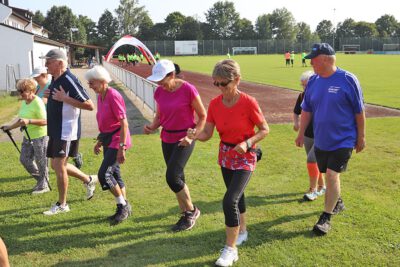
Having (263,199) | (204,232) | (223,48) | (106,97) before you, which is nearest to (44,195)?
(106,97)

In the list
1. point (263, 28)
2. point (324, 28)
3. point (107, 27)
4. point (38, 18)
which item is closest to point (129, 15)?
point (107, 27)

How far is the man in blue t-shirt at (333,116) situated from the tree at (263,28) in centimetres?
11446

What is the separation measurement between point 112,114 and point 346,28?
440 ft

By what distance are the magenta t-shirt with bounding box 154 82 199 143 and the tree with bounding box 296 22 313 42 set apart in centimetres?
12904

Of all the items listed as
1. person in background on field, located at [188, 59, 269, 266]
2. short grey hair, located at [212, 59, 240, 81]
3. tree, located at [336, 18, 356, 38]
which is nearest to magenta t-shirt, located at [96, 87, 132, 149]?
person in background on field, located at [188, 59, 269, 266]

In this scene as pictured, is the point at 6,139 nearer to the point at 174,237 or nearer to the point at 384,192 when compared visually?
the point at 174,237

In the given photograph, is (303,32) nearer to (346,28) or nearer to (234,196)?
(346,28)

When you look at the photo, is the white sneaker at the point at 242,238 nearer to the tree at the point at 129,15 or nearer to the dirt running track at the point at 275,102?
the dirt running track at the point at 275,102

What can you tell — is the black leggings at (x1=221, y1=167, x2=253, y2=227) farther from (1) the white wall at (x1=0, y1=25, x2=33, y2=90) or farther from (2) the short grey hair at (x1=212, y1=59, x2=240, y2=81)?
(1) the white wall at (x1=0, y1=25, x2=33, y2=90)

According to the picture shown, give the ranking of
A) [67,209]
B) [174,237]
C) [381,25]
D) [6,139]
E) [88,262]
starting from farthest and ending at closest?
[381,25]
[6,139]
[67,209]
[174,237]
[88,262]

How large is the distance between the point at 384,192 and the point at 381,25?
5400 inches

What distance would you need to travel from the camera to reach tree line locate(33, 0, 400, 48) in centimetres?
8956

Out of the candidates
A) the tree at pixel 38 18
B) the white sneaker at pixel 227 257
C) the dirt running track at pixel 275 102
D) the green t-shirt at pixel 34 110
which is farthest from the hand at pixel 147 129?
the tree at pixel 38 18

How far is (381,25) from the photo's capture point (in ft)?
416
